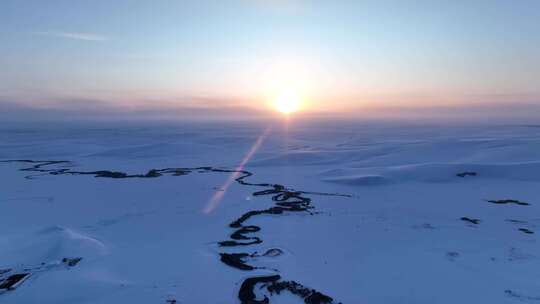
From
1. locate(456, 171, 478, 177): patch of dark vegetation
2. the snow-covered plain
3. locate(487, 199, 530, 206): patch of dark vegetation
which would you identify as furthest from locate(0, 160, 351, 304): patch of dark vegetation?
locate(456, 171, 478, 177): patch of dark vegetation

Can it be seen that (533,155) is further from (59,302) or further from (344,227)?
(59,302)

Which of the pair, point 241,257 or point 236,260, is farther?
point 241,257

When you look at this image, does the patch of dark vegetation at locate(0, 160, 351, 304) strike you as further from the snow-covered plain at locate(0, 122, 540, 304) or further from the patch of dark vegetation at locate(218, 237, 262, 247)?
the snow-covered plain at locate(0, 122, 540, 304)

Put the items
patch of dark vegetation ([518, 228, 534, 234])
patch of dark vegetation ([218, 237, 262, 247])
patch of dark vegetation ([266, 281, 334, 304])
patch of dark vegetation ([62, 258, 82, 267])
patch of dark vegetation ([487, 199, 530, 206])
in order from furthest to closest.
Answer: patch of dark vegetation ([487, 199, 530, 206]) → patch of dark vegetation ([518, 228, 534, 234]) → patch of dark vegetation ([218, 237, 262, 247]) → patch of dark vegetation ([62, 258, 82, 267]) → patch of dark vegetation ([266, 281, 334, 304])

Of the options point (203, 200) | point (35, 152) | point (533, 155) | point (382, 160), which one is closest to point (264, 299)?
point (203, 200)

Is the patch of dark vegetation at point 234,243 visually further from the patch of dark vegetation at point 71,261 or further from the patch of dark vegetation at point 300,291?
the patch of dark vegetation at point 71,261

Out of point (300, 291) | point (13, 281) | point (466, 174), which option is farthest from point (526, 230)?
point (13, 281)

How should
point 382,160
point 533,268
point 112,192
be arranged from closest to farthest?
point 533,268, point 112,192, point 382,160

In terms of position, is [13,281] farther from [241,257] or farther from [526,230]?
[526,230]
